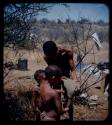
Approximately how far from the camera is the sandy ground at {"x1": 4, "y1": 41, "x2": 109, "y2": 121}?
2.95 metres

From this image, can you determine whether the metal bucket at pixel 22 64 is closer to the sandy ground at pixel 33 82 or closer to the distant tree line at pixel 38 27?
the sandy ground at pixel 33 82

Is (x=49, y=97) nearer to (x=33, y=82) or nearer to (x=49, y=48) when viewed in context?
(x=33, y=82)

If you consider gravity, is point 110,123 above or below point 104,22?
below

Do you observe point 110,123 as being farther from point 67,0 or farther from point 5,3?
point 5,3

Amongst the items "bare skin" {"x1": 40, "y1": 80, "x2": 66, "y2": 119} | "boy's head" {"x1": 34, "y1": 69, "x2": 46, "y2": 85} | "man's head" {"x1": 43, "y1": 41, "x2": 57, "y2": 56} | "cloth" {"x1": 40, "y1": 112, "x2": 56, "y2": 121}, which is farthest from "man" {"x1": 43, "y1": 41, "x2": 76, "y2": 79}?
"cloth" {"x1": 40, "y1": 112, "x2": 56, "y2": 121}

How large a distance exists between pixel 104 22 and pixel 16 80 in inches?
41.8

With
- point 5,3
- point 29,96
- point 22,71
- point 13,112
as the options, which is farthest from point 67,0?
point 13,112

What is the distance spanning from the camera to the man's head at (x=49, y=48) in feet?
9.75

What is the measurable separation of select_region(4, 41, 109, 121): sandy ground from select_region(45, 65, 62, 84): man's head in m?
0.06

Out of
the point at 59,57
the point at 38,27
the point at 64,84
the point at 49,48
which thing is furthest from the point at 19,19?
the point at 64,84

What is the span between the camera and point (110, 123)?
9.62 ft

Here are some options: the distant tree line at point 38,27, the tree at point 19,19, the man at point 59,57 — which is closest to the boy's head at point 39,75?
the man at point 59,57

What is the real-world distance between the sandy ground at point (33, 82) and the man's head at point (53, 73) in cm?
6

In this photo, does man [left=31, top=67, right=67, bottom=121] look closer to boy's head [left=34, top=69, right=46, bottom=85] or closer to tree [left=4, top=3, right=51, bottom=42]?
boy's head [left=34, top=69, right=46, bottom=85]
